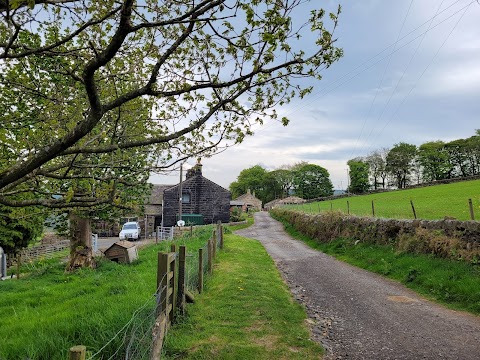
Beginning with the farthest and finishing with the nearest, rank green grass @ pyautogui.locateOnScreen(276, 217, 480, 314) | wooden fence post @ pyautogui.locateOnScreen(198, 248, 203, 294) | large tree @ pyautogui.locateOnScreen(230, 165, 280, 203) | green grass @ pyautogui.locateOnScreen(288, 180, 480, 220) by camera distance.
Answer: large tree @ pyautogui.locateOnScreen(230, 165, 280, 203), green grass @ pyautogui.locateOnScreen(288, 180, 480, 220), wooden fence post @ pyautogui.locateOnScreen(198, 248, 203, 294), green grass @ pyautogui.locateOnScreen(276, 217, 480, 314)

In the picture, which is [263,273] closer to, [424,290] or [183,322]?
[424,290]

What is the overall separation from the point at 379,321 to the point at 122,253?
12.6 meters

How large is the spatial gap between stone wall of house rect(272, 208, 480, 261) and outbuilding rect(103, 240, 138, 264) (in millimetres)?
10246

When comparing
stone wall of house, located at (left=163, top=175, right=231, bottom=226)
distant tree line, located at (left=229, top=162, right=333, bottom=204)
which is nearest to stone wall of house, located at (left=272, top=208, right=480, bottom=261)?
stone wall of house, located at (left=163, top=175, right=231, bottom=226)

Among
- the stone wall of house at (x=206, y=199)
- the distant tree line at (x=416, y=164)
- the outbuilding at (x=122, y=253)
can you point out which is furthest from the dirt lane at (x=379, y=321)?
the distant tree line at (x=416, y=164)

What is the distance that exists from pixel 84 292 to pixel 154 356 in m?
6.98

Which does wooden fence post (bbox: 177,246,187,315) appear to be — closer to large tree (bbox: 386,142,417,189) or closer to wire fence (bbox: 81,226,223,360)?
wire fence (bbox: 81,226,223,360)

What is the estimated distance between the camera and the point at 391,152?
282 feet

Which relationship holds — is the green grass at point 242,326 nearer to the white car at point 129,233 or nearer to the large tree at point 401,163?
the white car at point 129,233

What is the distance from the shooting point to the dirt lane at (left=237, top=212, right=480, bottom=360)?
573cm

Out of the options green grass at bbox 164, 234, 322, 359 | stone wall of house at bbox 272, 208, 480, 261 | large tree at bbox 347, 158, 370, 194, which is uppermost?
large tree at bbox 347, 158, 370, 194

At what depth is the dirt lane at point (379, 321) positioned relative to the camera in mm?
5734

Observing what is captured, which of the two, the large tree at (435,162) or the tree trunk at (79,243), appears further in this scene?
the large tree at (435,162)

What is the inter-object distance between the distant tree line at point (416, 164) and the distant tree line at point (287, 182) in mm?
12769
